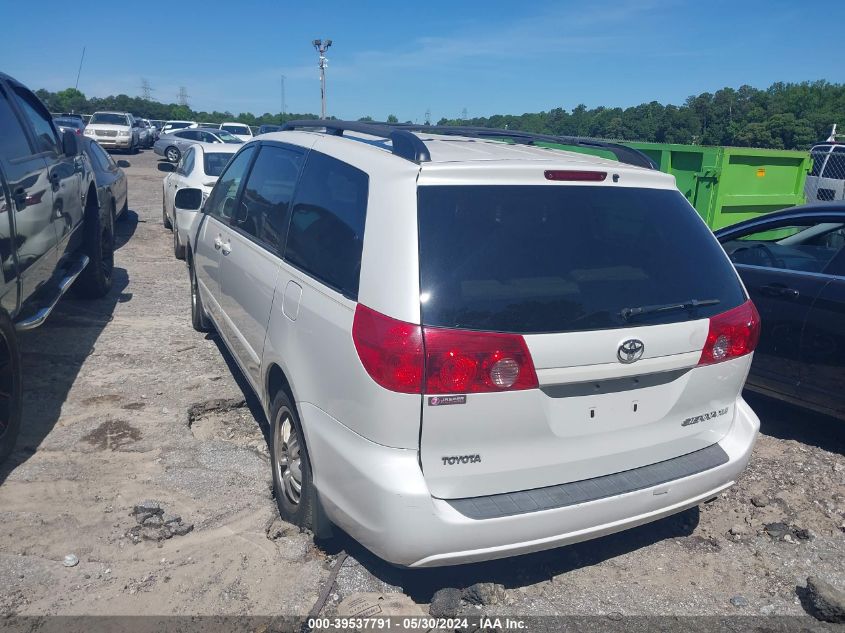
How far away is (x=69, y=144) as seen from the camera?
244 inches

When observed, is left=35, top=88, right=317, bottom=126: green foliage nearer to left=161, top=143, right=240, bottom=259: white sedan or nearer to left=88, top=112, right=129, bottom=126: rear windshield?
left=88, top=112, right=129, bottom=126: rear windshield

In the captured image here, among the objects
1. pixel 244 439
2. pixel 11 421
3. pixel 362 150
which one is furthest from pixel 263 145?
pixel 11 421

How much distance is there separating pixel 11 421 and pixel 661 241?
358cm

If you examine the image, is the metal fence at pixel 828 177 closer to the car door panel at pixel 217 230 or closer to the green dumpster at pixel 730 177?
the green dumpster at pixel 730 177

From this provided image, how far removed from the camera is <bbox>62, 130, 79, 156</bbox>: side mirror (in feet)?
20.2

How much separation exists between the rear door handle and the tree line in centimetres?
750

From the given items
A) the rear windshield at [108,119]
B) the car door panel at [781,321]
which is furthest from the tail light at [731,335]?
the rear windshield at [108,119]

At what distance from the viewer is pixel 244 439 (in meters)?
4.57

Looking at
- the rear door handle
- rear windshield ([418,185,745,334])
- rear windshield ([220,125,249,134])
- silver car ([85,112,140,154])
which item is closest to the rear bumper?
rear windshield ([418,185,745,334])

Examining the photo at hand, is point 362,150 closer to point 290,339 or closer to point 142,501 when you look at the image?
point 290,339

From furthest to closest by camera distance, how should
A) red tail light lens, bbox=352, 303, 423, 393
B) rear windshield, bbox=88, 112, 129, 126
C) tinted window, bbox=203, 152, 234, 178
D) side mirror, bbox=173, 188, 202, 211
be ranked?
1. rear windshield, bbox=88, 112, 129, 126
2. tinted window, bbox=203, 152, 234, 178
3. side mirror, bbox=173, 188, 202, 211
4. red tail light lens, bbox=352, 303, 423, 393

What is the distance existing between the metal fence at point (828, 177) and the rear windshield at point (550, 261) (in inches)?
489

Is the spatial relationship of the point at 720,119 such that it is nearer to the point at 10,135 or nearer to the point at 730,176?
the point at 730,176

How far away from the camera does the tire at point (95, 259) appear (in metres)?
6.98
